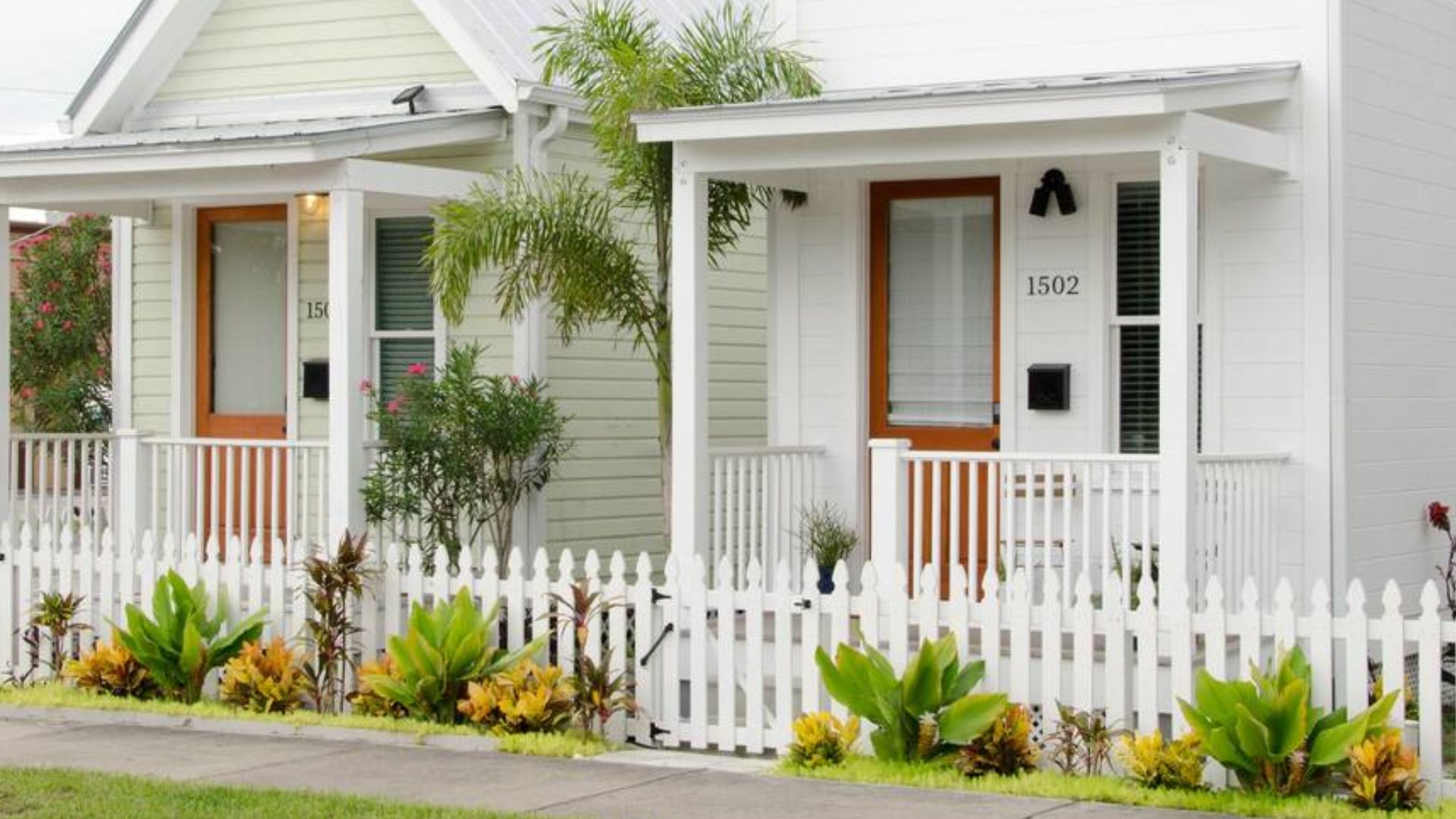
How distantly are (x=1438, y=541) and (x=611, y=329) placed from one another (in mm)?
5798

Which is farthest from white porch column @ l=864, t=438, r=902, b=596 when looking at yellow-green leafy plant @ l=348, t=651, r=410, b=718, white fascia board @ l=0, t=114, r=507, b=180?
white fascia board @ l=0, t=114, r=507, b=180

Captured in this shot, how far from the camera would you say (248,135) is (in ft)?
44.5

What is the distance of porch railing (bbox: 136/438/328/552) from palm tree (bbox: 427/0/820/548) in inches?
58.5

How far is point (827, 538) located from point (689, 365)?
1667 mm

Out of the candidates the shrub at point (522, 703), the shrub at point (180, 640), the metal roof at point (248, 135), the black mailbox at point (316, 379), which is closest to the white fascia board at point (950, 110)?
the metal roof at point (248, 135)

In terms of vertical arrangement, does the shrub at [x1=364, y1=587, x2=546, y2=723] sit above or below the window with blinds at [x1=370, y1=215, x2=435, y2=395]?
below

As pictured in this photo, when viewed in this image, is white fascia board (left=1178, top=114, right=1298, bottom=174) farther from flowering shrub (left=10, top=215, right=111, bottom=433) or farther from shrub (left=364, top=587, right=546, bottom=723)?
flowering shrub (left=10, top=215, right=111, bottom=433)

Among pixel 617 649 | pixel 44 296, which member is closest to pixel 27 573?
pixel 617 649

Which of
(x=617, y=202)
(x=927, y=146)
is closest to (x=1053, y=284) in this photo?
(x=927, y=146)

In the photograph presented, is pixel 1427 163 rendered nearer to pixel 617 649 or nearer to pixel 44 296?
pixel 617 649

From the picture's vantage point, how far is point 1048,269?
43.1ft

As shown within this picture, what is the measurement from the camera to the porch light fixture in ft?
50.6

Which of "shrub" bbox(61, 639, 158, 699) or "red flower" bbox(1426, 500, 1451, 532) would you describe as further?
"red flower" bbox(1426, 500, 1451, 532)

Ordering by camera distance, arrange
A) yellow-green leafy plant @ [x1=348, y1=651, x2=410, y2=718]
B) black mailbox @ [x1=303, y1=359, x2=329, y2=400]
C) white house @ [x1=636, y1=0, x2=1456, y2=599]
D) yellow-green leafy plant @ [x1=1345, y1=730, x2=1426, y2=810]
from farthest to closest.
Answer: black mailbox @ [x1=303, y1=359, x2=329, y2=400], yellow-green leafy plant @ [x1=348, y1=651, x2=410, y2=718], white house @ [x1=636, y1=0, x2=1456, y2=599], yellow-green leafy plant @ [x1=1345, y1=730, x2=1426, y2=810]
